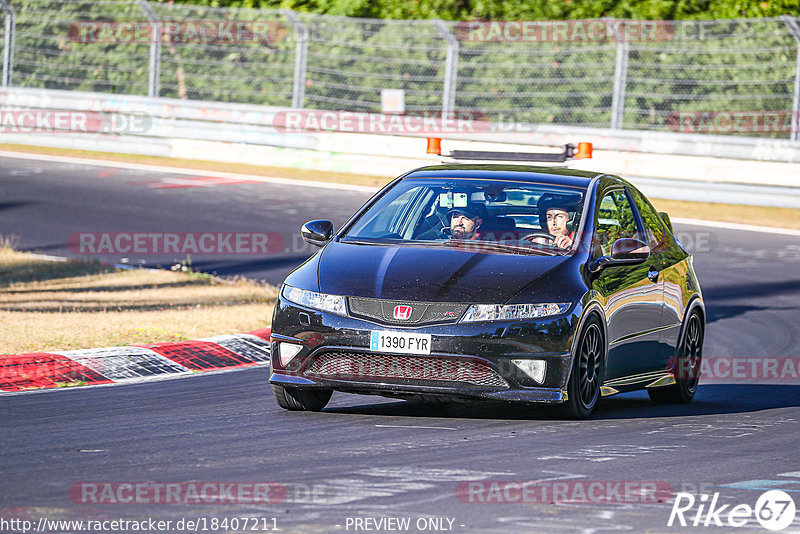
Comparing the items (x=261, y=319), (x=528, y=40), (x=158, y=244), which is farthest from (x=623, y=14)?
(x=261, y=319)

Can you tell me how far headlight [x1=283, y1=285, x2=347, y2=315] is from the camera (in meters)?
8.25

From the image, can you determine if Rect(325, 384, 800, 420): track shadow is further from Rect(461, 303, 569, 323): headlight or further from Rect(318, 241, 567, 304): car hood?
Rect(318, 241, 567, 304): car hood

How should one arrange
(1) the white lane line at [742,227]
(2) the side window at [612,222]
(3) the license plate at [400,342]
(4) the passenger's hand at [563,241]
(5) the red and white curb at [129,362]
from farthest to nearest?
(1) the white lane line at [742,227] < (5) the red and white curb at [129,362] < (2) the side window at [612,222] < (4) the passenger's hand at [563,241] < (3) the license plate at [400,342]

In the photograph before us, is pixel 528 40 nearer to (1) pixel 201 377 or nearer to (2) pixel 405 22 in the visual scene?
(2) pixel 405 22

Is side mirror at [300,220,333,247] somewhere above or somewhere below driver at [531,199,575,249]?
below

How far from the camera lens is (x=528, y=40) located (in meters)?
24.9

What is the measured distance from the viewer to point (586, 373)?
8.49 meters

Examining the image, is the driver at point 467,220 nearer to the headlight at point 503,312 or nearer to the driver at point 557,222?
the driver at point 557,222

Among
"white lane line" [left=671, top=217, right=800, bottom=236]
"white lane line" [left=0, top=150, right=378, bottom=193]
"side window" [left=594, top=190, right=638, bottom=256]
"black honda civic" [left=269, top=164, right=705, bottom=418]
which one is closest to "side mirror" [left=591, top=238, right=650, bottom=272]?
"black honda civic" [left=269, top=164, right=705, bottom=418]

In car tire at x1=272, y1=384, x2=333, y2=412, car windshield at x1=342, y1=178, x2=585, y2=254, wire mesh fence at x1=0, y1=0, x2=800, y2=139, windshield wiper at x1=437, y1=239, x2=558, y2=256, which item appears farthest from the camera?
wire mesh fence at x1=0, y1=0, x2=800, y2=139

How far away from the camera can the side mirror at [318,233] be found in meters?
9.31

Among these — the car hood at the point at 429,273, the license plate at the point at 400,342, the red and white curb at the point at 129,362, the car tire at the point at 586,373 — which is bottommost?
the red and white curb at the point at 129,362

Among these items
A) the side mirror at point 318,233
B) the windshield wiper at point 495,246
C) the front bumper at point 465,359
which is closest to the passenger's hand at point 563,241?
the windshield wiper at point 495,246

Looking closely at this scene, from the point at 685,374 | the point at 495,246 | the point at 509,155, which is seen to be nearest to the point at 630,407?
the point at 685,374
